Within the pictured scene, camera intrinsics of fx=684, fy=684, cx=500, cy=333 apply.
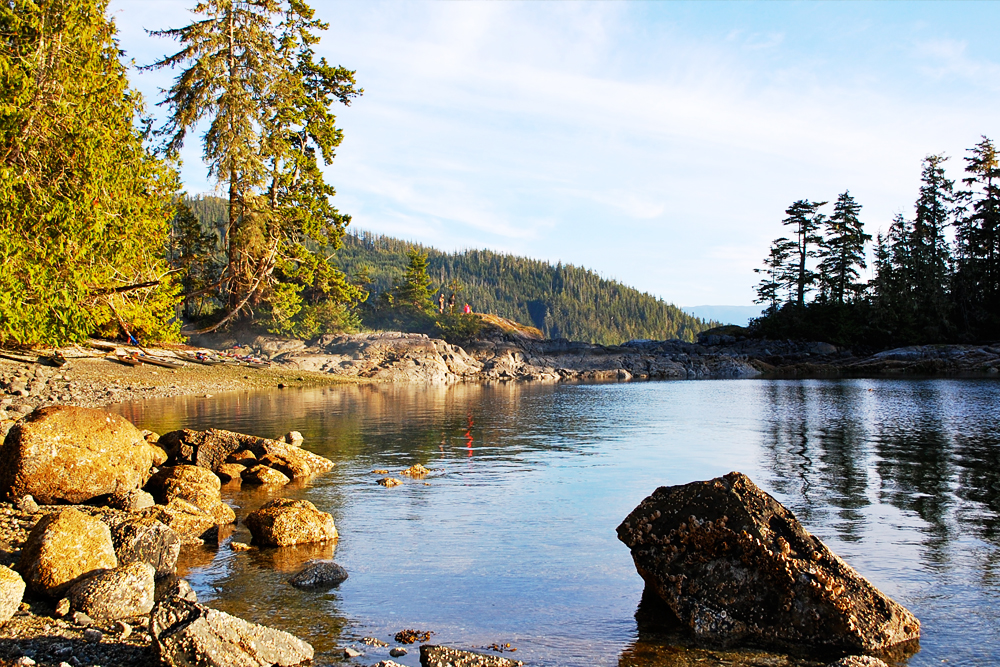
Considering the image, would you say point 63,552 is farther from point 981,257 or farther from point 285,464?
point 981,257

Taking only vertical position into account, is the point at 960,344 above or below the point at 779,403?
above

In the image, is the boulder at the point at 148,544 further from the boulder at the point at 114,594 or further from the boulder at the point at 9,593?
the boulder at the point at 9,593

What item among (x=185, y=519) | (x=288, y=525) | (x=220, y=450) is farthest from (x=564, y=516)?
(x=220, y=450)

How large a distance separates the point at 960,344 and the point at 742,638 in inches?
3695

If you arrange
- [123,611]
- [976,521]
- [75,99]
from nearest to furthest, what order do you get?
1. [123,611]
2. [976,521]
3. [75,99]

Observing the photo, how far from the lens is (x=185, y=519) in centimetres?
1258

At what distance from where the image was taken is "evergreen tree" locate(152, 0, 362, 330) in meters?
48.4

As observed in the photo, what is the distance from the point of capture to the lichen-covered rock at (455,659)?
7.44 metres

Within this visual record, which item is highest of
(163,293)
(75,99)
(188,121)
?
(188,121)

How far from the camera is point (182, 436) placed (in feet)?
62.3

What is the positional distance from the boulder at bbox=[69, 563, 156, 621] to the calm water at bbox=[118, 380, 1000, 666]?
52.9 inches

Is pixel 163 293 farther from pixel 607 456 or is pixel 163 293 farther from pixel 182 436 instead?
pixel 607 456

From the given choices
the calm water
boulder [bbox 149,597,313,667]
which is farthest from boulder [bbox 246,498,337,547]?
boulder [bbox 149,597,313,667]

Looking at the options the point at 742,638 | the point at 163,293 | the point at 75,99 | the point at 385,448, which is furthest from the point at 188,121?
the point at 742,638
